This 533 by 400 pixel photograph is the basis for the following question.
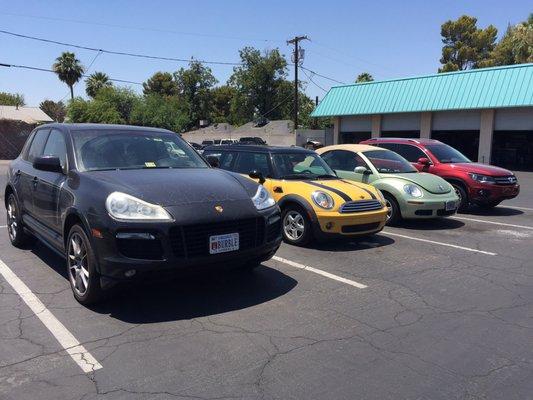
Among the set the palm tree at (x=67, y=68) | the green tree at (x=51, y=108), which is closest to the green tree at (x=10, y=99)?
the green tree at (x=51, y=108)

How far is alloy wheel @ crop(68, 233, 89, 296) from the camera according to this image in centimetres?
466

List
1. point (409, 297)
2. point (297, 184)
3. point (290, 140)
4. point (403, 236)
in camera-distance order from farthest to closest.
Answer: point (290, 140) < point (403, 236) < point (297, 184) < point (409, 297)

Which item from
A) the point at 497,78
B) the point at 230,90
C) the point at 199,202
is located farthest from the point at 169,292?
the point at 230,90

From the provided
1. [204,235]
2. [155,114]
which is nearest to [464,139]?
[204,235]

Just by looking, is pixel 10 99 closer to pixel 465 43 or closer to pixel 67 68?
pixel 67 68

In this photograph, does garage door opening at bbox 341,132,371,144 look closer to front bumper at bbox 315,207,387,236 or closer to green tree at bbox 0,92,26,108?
front bumper at bbox 315,207,387,236

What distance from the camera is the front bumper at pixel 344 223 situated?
7.00 metres

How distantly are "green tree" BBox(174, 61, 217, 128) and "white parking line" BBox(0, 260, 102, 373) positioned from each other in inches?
2791

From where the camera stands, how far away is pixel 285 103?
220ft

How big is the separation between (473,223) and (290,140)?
32.0 m

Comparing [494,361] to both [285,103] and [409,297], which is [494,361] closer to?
[409,297]

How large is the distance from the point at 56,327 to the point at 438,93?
27242 mm

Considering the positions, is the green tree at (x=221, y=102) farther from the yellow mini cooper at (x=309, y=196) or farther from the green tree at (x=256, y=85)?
the yellow mini cooper at (x=309, y=196)

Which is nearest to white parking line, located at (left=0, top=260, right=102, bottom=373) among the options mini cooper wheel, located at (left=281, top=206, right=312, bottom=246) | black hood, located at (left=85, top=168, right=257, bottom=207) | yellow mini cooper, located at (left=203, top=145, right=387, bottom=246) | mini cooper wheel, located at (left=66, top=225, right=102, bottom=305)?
mini cooper wheel, located at (left=66, top=225, right=102, bottom=305)
